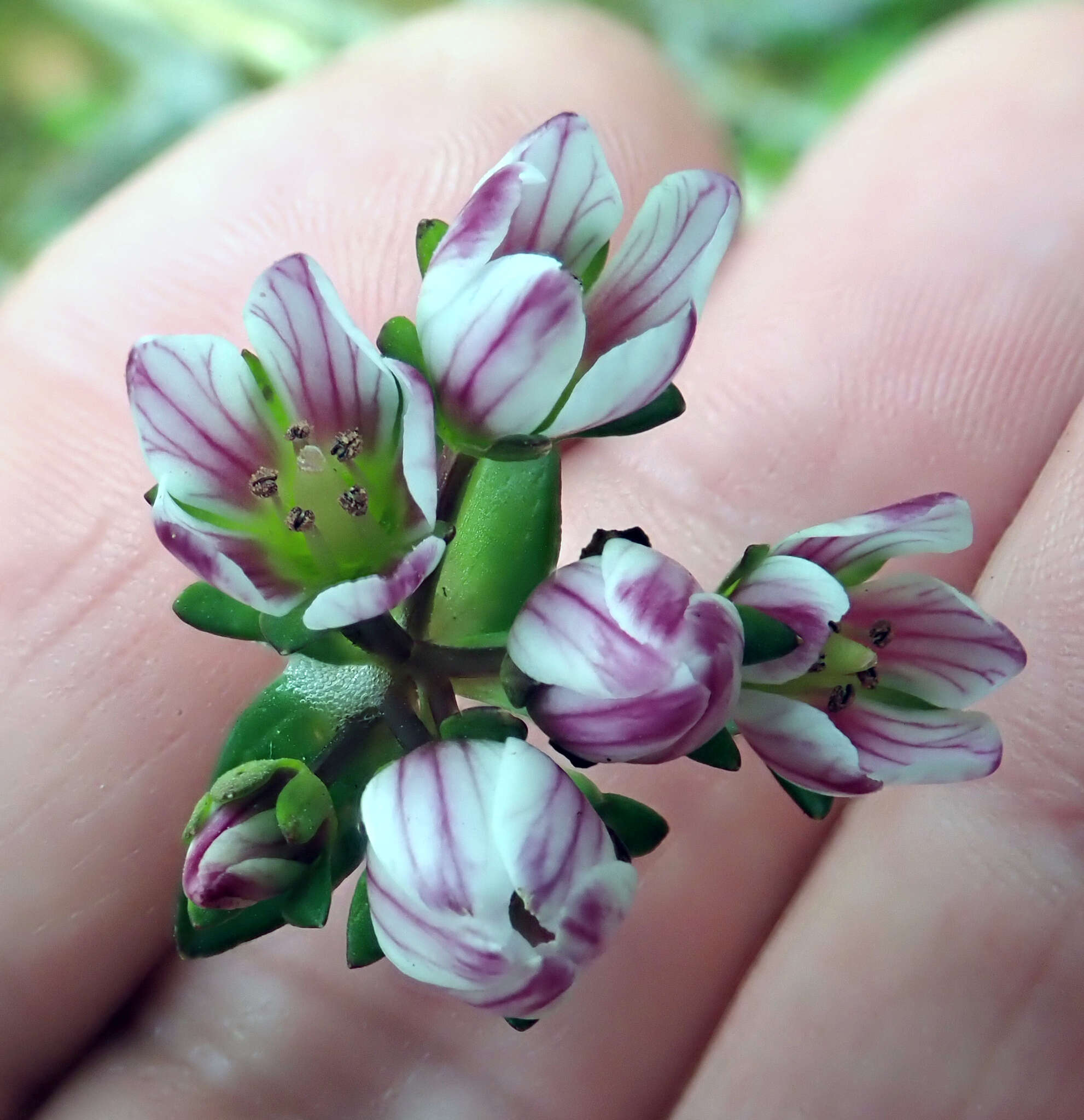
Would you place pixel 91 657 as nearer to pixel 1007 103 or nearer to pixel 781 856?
pixel 781 856

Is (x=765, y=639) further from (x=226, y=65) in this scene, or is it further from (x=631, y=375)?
(x=226, y=65)

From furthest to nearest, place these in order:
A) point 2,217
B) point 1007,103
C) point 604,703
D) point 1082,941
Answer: point 2,217
point 1007,103
point 1082,941
point 604,703

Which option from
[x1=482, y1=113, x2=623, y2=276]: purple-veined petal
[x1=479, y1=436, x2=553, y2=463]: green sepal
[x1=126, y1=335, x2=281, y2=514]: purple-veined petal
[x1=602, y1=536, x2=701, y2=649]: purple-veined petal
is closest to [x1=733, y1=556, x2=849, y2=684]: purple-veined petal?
[x1=602, y1=536, x2=701, y2=649]: purple-veined petal

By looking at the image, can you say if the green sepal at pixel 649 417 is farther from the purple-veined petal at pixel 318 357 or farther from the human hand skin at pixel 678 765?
the human hand skin at pixel 678 765

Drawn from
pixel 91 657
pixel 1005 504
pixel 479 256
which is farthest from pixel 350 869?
pixel 1005 504

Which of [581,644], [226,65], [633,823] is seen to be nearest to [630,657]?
[581,644]

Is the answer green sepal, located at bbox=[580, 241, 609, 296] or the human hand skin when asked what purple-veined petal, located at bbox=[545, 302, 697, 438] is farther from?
the human hand skin
